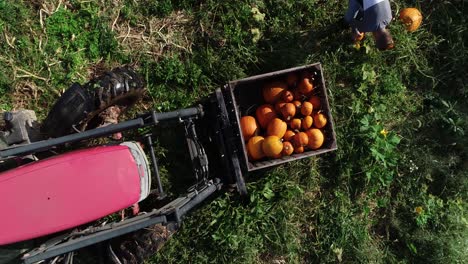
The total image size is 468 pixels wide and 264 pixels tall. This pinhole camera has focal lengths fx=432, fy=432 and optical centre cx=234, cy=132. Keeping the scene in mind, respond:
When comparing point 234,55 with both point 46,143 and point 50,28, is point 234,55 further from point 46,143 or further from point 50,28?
point 46,143

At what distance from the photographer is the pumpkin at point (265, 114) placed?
5.37m

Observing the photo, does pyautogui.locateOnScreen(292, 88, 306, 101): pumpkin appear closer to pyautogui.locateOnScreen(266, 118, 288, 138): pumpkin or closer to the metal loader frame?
pyautogui.locateOnScreen(266, 118, 288, 138): pumpkin

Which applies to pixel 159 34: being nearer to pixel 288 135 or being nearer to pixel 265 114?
pixel 265 114

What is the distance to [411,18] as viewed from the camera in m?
5.88

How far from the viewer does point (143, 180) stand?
4602mm

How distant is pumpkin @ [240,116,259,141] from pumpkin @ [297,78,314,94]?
70cm

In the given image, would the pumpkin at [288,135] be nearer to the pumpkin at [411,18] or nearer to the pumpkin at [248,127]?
the pumpkin at [248,127]

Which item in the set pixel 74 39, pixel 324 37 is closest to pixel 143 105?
pixel 74 39

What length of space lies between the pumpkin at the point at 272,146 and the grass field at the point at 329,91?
0.92m

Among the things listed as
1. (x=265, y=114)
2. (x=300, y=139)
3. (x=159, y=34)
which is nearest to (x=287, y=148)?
(x=300, y=139)

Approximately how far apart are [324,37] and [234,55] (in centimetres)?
132

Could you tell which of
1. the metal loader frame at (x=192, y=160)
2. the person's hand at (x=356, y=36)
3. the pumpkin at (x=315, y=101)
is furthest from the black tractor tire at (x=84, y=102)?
the person's hand at (x=356, y=36)

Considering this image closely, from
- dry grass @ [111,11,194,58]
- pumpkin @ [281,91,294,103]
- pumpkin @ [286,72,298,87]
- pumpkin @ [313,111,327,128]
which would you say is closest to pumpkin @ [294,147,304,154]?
pumpkin @ [313,111,327,128]

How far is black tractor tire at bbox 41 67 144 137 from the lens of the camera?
193 inches
